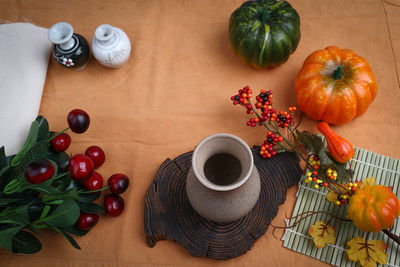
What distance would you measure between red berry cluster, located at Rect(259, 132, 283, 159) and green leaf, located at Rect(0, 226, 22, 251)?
57 cm

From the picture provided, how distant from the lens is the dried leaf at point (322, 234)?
75 cm

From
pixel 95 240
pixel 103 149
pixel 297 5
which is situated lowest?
pixel 95 240

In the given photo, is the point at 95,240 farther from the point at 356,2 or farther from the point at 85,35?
the point at 356,2

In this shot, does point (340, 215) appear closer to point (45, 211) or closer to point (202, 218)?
point (202, 218)

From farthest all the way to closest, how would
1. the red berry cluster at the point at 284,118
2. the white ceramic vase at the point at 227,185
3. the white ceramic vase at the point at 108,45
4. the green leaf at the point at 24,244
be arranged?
1. the white ceramic vase at the point at 108,45
2. the red berry cluster at the point at 284,118
3. the green leaf at the point at 24,244
4. the white ceramic vase at the point at 227,185

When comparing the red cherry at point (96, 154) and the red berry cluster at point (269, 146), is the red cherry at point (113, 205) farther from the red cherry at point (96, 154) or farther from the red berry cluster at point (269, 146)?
the red berry cluster at point (269, 146)

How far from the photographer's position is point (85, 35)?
41.6 inches

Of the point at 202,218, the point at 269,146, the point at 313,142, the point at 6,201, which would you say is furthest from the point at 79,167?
the point at 313,142

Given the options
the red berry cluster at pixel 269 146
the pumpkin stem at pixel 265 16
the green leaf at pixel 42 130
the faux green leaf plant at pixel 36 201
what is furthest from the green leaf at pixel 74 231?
the pumpkin stem at pixel 265 16

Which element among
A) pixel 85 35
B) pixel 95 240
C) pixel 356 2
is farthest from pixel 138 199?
pixel 356 2

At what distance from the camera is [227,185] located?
0.64 metres

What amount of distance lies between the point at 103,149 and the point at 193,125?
0.26 metres

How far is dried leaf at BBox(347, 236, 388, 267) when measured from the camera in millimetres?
721

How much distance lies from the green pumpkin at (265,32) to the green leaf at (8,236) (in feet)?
2.31
